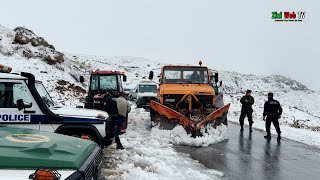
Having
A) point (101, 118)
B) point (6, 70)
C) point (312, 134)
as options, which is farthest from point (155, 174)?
point (312, 134)

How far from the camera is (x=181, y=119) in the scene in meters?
11.7

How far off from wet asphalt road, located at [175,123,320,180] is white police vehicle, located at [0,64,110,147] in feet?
9.32

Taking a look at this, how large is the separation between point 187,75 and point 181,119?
2804 mm

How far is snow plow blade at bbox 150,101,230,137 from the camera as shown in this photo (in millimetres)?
11531

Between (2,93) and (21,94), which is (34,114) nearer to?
(21,94)

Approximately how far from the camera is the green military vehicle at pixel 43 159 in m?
2.63

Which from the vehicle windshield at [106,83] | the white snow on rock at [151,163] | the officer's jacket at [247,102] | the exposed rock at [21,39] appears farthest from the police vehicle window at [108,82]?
the exposed rock at [21,39]

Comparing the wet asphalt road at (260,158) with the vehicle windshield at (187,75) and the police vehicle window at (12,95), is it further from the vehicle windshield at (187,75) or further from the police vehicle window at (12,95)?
the police vehicle window at (12,95)

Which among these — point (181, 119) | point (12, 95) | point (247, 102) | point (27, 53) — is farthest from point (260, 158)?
point (27, 53)

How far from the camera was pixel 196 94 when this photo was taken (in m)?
12.9

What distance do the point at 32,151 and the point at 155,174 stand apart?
14.9ft

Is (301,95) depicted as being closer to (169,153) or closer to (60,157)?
(169,153)

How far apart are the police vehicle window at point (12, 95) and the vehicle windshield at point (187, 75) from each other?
25.2ft

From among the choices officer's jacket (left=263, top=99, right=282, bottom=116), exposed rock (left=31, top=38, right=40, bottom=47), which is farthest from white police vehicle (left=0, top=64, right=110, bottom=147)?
exposed rock (left=31, top=38, right=40, bottom=47)
